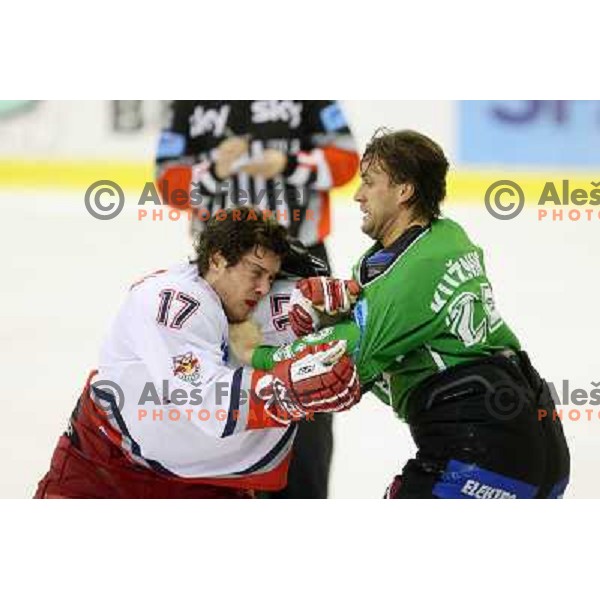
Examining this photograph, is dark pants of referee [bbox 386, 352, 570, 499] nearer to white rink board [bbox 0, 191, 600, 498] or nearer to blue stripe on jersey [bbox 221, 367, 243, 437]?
blue stripe on jersey [bbox 221, 367, 243, 437]

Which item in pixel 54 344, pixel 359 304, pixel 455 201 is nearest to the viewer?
pixel 359 304

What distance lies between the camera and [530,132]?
2936 millimetres

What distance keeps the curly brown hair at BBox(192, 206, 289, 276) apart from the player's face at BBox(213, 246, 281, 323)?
0.01 m

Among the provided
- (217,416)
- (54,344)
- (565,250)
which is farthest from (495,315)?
(54,344)

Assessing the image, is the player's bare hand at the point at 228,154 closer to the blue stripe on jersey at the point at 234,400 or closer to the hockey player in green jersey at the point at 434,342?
the hockey player in green jersey at the point at 434,342

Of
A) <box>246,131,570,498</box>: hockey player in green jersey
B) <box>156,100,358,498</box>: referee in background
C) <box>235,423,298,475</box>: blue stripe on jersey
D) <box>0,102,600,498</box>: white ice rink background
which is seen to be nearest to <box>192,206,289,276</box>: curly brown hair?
<box>246,131,570,498</box>: hockey player in green jersey

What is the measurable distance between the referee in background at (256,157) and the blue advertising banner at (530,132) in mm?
352

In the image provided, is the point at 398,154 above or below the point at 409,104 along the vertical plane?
below

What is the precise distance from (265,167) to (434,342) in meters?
0.87

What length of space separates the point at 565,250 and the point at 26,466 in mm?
1589

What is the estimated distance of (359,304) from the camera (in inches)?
80.0

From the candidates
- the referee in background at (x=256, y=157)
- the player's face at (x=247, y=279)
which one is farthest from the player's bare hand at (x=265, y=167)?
the player's face at (x=247, y=279)

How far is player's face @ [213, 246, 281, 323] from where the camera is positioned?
7.05 feet

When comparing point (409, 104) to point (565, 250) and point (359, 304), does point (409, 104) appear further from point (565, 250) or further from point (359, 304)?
point (359, 304)
